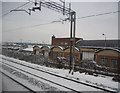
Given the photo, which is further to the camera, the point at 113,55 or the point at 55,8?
the point at 113,55

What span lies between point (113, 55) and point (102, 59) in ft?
6.94

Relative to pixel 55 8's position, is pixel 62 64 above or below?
below

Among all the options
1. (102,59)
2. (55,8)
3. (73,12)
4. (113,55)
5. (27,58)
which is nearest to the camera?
(55,8)

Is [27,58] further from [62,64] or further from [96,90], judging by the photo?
[96,90]

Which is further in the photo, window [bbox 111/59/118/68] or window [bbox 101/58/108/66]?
window [bbox 101/58/108/66]

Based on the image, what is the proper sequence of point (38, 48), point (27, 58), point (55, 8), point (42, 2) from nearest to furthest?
point (42, 2) → point (55, 8) → point (27, 58) → point (38, 48)

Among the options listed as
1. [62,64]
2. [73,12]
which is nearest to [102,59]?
[62,64]

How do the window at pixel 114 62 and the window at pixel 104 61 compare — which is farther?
the window at pixel 104 61

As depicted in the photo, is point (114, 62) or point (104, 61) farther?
point (104, 61)

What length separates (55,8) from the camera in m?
16.6

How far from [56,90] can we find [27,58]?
25121mm

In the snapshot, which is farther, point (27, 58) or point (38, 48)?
point (38, 48)

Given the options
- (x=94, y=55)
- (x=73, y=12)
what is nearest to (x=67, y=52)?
(x=94, y=55)

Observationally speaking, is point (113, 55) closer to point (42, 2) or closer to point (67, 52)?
point (67, 52)
